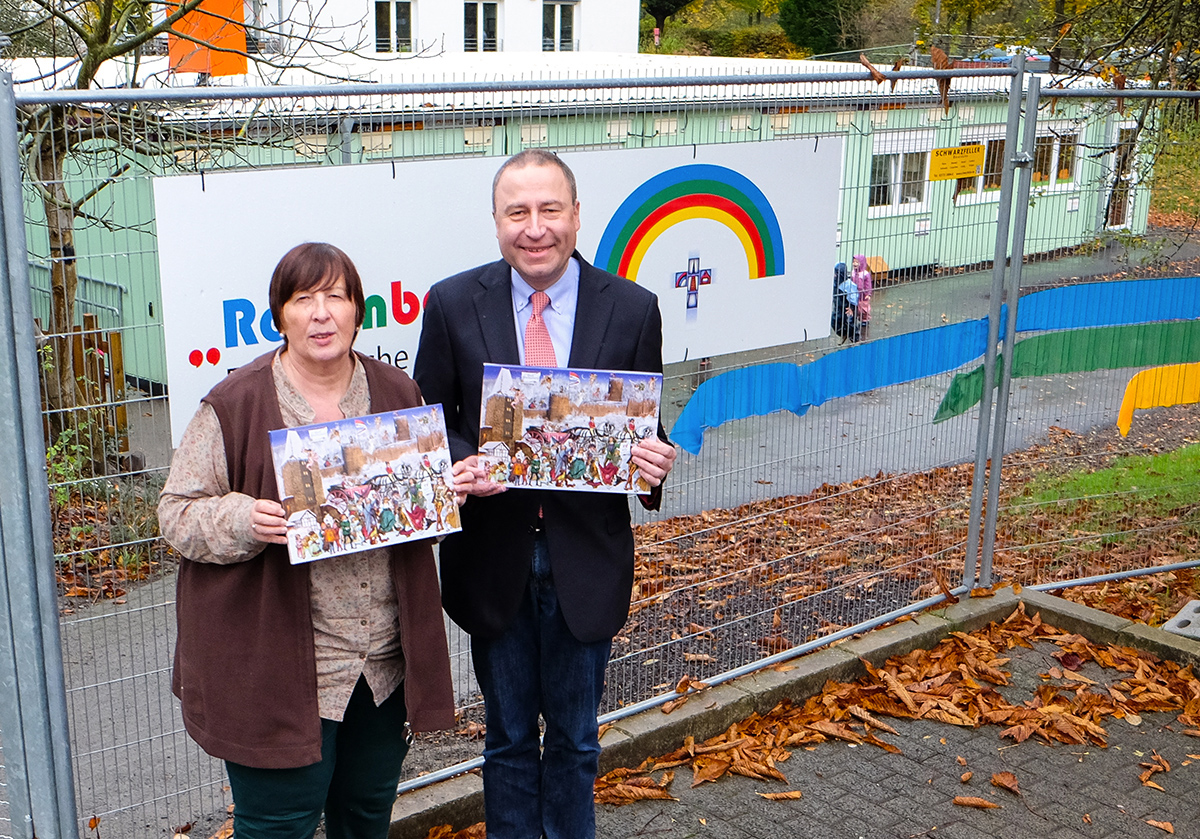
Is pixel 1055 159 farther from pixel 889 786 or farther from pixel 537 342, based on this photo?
pixel 537 342

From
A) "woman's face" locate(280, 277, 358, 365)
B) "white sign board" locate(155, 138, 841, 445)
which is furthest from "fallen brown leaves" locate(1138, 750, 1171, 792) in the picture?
"woman's face" locate(280, 277, 358, 365)

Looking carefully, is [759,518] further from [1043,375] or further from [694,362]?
[1043,375]

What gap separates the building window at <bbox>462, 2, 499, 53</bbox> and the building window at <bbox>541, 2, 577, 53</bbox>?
6.20 ft

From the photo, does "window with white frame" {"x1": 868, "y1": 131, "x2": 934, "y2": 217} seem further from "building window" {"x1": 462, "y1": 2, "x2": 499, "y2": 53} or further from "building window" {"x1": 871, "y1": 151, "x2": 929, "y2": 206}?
"building window" {"x1": 462, "y1": 2, "x2": 499, "y2": 53}

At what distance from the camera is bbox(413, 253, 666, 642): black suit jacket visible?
324 centimetres

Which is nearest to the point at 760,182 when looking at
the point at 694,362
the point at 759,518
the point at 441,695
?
the point at 694,362

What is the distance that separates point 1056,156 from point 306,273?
14.2 ft

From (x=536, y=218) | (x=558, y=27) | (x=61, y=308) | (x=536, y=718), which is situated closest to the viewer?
(x=536, y=218)

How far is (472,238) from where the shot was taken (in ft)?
12.6

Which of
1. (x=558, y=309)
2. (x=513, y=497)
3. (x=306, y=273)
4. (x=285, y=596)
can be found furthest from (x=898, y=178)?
(x=285, y=596)

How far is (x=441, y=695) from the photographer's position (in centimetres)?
299

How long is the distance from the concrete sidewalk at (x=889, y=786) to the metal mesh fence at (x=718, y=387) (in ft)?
0.85

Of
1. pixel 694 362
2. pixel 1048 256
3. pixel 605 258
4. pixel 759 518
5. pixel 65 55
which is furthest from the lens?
pixel 65 55

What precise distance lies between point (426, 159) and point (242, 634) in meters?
1.64
